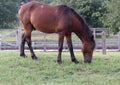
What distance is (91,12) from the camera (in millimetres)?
24969

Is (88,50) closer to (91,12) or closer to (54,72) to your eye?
(54,72)

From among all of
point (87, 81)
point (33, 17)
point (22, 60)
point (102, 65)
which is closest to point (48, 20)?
point (33, 17)

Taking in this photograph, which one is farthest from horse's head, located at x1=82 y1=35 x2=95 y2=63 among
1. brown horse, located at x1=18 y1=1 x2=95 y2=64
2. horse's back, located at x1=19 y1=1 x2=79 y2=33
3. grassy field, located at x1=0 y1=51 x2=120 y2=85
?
horse's back, located at x1=19 y1=1 x2=79 y2=33

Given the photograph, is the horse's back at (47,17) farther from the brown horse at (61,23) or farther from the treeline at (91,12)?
the treeline at (91,12)

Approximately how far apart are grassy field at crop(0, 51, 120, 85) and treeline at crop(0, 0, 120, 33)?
1.31 m

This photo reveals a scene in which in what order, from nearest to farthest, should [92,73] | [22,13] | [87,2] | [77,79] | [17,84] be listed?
[17,84] < [77,79] < [92,73] < [22,13] < [87,2]

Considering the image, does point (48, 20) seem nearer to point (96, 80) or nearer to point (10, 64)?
point (10, 64)

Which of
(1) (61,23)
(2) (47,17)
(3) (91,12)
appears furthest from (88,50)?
(3) (91,12)

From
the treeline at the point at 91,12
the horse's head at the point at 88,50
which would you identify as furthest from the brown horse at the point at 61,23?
the treeline at the point at 91,12

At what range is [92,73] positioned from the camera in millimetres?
8945

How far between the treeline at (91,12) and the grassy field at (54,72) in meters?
1.31

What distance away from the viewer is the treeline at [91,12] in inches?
369

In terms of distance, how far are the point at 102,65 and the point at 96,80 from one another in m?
1.65

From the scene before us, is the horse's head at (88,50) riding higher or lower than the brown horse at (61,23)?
lower
